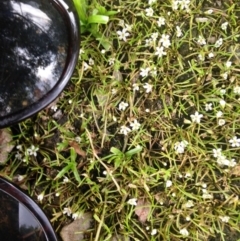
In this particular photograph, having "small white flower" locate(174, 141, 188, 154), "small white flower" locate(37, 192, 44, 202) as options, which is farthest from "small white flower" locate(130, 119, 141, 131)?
"small white flower" locate(37, 192, 44, 202)

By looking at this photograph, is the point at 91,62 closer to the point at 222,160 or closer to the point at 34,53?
the point at 34,53

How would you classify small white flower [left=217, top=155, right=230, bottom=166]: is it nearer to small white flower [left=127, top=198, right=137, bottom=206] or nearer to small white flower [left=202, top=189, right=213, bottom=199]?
small white flower [left=202, top=189, right=213, bottom=199]

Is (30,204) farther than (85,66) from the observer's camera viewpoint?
No

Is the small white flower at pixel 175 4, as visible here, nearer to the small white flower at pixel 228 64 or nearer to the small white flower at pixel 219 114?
the small white flower at pixel 228 64

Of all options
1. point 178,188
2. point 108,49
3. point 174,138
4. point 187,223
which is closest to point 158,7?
point 108,49

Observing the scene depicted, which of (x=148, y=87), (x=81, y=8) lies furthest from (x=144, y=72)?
(x=81, y=8)
